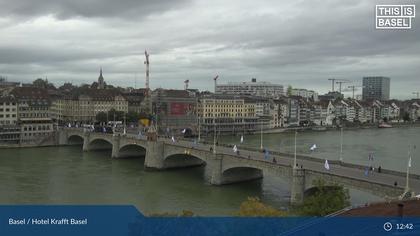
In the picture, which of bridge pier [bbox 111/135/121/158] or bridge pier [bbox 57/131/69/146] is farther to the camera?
bridge pier [bbox 57/131/69/146]

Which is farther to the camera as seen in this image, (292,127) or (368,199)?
(292,127)

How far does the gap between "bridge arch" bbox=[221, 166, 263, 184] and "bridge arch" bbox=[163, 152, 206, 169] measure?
24.7 ft

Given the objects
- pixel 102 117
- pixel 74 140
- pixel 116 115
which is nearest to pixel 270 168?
pixel 74 140

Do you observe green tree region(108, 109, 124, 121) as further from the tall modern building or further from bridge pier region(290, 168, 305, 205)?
the tall modern building

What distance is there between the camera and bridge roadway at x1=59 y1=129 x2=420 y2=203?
2639 centimetres

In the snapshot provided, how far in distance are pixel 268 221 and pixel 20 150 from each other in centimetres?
5382

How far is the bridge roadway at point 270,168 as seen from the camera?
26391 mm

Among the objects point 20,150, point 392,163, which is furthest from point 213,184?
point 20,150

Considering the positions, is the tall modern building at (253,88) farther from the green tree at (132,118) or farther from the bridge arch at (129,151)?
the bridge arch at (129,151)

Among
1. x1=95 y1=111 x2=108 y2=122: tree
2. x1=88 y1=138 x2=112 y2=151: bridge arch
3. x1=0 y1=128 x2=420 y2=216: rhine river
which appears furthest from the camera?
x1=95 y1=111 x2=108 y2=122: tree

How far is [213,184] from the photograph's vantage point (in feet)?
121

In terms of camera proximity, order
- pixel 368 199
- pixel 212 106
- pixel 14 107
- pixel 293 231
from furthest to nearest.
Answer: pixel 212 106
pixel 14 107
pixel 368 199
pixel 293 231

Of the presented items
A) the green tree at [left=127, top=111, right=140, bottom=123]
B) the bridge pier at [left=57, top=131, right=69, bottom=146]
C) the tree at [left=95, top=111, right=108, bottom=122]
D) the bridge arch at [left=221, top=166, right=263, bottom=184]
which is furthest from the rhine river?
the green tree at [left=127, top=111, right=140, bottom=123]

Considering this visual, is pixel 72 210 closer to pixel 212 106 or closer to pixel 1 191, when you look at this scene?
pixel 1 191
